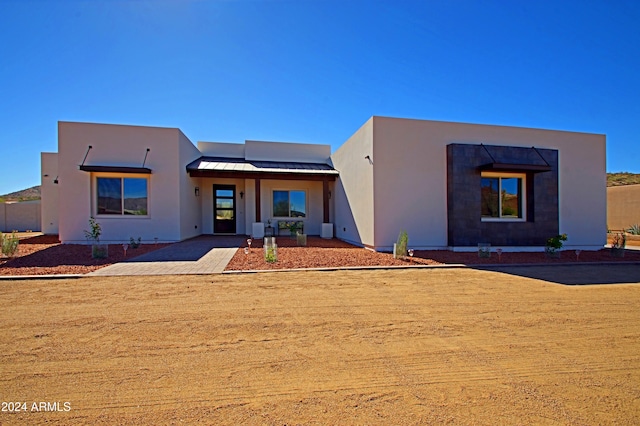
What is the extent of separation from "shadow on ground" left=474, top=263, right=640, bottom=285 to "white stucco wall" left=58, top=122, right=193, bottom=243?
11.2 metres

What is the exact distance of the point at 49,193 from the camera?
50.2 ft

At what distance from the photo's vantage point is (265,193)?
51.0ft

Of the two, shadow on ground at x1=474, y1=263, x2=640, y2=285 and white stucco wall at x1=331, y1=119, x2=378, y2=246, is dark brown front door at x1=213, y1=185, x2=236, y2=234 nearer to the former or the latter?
white stucco wall at x1=331, y1=119, x2=378, y2=246

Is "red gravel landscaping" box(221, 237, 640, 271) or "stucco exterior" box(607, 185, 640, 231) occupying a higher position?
"stucco exterior" box(607, 185, 640, 231)

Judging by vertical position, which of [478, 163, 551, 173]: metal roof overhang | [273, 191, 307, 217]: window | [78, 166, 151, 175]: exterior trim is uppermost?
[78, 166, 151, 175]: exterior trim

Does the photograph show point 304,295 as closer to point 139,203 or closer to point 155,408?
point 155,408

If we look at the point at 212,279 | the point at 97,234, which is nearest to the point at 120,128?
the point at 97,234

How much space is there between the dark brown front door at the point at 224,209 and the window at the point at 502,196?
1184 cm

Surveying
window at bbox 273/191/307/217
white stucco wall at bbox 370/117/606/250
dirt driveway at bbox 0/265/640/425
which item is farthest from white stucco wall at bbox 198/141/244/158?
dirt driveway at bbox 0/265/640/425

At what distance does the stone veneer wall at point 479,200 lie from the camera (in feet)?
33.5

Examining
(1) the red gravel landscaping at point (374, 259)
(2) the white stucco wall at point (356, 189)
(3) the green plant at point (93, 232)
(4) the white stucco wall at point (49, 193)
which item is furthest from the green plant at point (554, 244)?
(4) the white stucco wall at point (49, 193)

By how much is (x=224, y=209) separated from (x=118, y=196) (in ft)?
17.0

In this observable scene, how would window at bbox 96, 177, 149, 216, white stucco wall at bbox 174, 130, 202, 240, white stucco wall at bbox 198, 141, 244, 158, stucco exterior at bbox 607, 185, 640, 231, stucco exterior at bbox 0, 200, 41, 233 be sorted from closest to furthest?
window at bbox 96, 177, 149, 216, white stucco wall at bbox 174, 130, 202, 240, white stucco wall at bbox 198, 141, 244, 158, stucco exterior at bbox 607, 185, 640, 231, stucco exterior at bbox 0, 200, 41, 233

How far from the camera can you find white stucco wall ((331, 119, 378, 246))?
1033 cm
